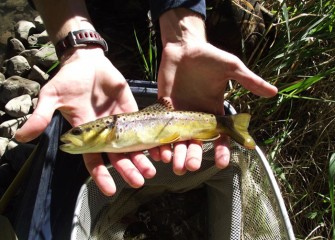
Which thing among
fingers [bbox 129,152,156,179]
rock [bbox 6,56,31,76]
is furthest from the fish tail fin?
rock [bbox 6,56,31,76]

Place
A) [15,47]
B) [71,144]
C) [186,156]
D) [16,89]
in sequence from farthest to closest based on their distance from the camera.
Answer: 1. [15,47]
2. [16,89]
3. [186,156]
4. [71,144]

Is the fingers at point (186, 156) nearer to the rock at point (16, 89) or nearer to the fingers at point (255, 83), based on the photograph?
the fingers at point (255, 83)

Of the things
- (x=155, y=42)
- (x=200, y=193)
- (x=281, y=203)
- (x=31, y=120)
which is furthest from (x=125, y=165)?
(x=155, y=42)

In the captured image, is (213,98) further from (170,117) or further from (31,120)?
(31,120)

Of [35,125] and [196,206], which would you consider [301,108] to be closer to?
[196,206]

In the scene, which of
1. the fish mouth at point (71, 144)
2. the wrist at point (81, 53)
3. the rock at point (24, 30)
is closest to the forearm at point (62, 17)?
the wrist at point (81, 53)

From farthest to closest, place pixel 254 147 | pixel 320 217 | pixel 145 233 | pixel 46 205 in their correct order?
pixel 145 233, pixel 320 217, pixel 46 205, pixel 254 147

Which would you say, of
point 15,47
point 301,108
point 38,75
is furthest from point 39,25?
point 301,108
